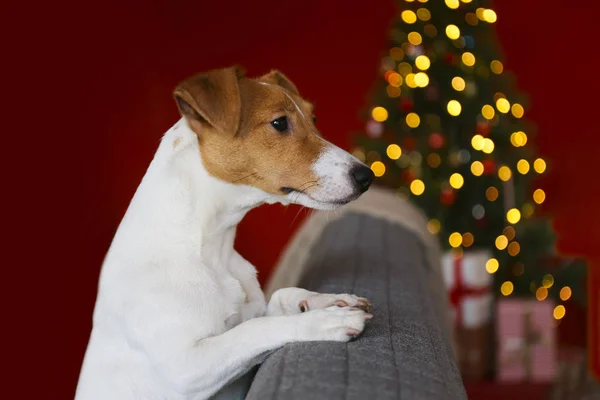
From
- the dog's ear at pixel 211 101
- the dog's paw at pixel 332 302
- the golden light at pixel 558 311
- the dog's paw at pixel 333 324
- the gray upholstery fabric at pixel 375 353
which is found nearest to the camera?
the gray upholstery fabric at pixel 375 353

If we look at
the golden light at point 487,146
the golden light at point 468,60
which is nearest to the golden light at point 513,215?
the golden light at point 487,146

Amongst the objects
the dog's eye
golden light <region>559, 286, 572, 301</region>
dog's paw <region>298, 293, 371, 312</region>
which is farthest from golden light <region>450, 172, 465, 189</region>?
dog's paw <region>298, 293, 371, 312</region>

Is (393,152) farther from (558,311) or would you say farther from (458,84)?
(558,311)

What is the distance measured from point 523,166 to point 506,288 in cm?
63

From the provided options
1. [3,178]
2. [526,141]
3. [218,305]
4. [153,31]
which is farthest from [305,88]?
[218,305]

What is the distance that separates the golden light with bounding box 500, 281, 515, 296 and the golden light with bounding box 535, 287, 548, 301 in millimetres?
130

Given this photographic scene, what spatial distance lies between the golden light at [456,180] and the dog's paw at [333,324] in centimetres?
268

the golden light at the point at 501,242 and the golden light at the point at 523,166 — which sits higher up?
the golden light at the point at 523,166

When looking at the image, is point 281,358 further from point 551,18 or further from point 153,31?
point 551,18

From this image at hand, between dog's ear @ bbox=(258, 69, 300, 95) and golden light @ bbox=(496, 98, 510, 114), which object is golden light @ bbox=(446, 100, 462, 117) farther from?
dog's ear @ bbox=(258, 69, 300, 95)

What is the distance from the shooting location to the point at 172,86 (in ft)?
15.5

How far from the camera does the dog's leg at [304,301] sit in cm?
144

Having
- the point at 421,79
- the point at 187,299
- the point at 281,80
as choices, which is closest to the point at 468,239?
the point at 421,79

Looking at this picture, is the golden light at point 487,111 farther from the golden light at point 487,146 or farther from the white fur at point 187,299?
the white fur at point 187,299
